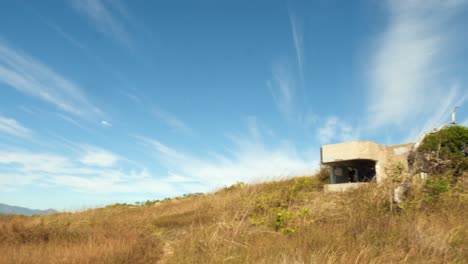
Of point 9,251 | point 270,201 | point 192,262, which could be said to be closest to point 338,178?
point 270,201

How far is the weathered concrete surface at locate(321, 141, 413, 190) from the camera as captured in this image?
48.5 feet

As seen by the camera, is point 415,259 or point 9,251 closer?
point 415,259

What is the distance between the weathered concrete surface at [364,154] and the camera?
14.8 metres

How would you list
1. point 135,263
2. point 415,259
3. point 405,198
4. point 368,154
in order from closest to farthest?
point 415,259
point 135,263
point 405,198
point 368,154

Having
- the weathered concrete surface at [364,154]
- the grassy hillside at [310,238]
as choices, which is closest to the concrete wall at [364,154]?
the weathered concrete surface at [364,154]

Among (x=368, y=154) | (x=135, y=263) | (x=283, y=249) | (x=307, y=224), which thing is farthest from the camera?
(x=368, y=154)

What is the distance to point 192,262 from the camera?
4.84 m

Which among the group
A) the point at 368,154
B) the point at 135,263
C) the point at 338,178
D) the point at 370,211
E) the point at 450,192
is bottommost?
the point at 135,263

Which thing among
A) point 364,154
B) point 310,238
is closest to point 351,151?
point 364,154

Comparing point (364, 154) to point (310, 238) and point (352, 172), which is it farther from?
point (310, 238)

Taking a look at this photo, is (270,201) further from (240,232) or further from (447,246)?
(447,246)

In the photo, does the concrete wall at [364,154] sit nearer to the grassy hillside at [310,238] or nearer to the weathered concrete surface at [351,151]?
the weathered concrete surface at [351,151]

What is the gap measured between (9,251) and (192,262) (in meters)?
3.87

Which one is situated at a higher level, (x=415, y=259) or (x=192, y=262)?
(x=415, y=259)
